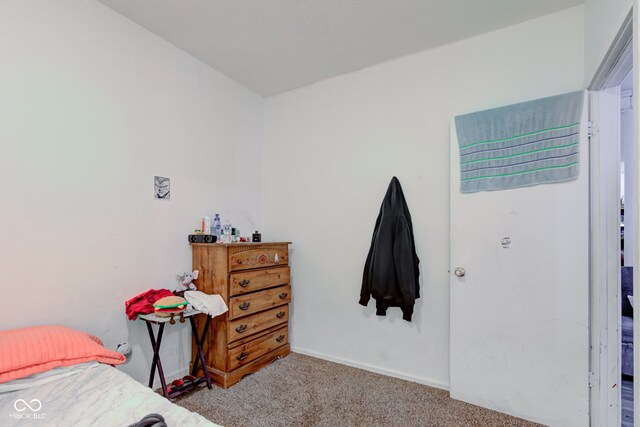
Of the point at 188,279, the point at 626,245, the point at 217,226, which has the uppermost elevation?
the point at 217,226

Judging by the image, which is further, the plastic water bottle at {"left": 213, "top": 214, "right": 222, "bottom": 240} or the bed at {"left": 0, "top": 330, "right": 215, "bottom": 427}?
the plastic water bottle at {"left": 213, "top": 214, "right": 222, "bottom": 240}

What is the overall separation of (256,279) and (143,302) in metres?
0.85

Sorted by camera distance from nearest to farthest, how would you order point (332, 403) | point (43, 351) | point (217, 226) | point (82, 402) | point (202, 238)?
point (82, 402) < point (43, 351) < point (332, 403) < point (202, 238) < point (217, 226)

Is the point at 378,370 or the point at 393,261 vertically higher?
the point at 393,261

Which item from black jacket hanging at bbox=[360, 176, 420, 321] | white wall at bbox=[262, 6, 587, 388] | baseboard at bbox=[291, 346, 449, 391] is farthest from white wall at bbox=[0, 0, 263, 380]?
black jacket hanging at bbox=[360, 176, 420, 321]

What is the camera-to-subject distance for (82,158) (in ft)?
6.57

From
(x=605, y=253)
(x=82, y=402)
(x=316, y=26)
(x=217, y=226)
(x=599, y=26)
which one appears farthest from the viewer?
(x=217, y=226)

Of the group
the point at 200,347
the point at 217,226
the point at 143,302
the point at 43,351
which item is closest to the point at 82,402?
the point at 43,351

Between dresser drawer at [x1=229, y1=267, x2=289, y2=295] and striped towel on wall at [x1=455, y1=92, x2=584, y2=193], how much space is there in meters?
1.74

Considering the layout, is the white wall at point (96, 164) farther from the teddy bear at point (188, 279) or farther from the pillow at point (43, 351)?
the pillow at point (43, 351)

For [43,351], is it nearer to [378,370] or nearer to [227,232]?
[227,232]

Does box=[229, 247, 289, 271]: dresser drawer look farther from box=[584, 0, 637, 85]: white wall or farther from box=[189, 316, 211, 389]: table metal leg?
box=[584, 0, 637, 85]: white wall

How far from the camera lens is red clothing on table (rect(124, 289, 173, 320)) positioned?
210cm

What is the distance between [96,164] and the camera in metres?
2.08
